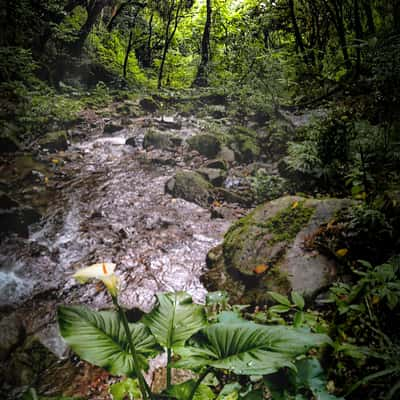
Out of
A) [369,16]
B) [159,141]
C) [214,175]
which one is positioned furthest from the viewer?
[159,141]

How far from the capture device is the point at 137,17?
32.1ft

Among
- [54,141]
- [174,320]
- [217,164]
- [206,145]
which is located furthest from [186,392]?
[54,141]

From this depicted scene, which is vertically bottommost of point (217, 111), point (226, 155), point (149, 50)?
point (226, 155)

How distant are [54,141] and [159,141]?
2.16 m

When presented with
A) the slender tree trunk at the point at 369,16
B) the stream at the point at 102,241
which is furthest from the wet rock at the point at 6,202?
the slender tree trunk at the point at 369,16

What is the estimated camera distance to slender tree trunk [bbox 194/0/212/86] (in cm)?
916

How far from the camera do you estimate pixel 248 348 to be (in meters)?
1.17

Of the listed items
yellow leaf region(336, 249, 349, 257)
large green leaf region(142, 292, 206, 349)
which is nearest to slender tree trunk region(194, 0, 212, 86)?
yellow leaf region(336, 249, 349, 257)

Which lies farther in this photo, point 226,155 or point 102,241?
point 226,155

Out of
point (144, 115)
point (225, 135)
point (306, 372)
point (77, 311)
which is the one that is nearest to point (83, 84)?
point (144, 115)

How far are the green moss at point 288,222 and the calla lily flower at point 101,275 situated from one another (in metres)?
1.95

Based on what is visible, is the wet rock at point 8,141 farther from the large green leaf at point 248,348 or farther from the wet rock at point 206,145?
the large green leaf at point 248,348

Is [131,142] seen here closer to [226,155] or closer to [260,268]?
[226,155]

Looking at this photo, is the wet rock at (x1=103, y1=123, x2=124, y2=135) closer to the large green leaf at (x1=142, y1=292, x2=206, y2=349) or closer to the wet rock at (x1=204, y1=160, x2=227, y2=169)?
the wet rock at (x1=204, y1=160, x2=227, y2=169)
